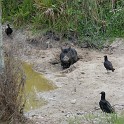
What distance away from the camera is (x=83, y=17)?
57.4ft

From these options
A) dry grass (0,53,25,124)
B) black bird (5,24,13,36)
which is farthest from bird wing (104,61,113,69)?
black bird (5,24,13,36)

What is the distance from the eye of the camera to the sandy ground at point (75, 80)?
1162 centimetres

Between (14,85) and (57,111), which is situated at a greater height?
(14,85)

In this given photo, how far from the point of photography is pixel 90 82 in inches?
535

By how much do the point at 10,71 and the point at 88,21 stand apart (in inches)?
311

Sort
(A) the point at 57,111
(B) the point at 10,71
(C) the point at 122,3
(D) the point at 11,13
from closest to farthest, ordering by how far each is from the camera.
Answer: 1. (B) the point at 10,71
2. (A) the point at 57,111
3. (C) the point at 122,3
4. (D) the point at 11,13

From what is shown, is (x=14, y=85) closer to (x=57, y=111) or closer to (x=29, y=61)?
(x=57, y=111)

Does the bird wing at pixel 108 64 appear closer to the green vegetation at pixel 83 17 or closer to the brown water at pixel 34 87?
the brown water at pixel 34 87

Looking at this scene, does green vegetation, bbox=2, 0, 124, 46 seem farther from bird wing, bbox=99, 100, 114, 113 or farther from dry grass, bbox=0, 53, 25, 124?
dry grass, bbox=0, 53, 25, 124

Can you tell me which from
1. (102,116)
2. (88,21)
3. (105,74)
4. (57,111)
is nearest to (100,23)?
(88,21)

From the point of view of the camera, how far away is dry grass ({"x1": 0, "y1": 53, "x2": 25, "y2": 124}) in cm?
988

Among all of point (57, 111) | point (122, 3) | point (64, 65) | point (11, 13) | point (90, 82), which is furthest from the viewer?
point (11, 13)

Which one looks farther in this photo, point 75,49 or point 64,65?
point 75,49

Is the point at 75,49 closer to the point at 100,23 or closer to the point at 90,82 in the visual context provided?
the point at 100,23
